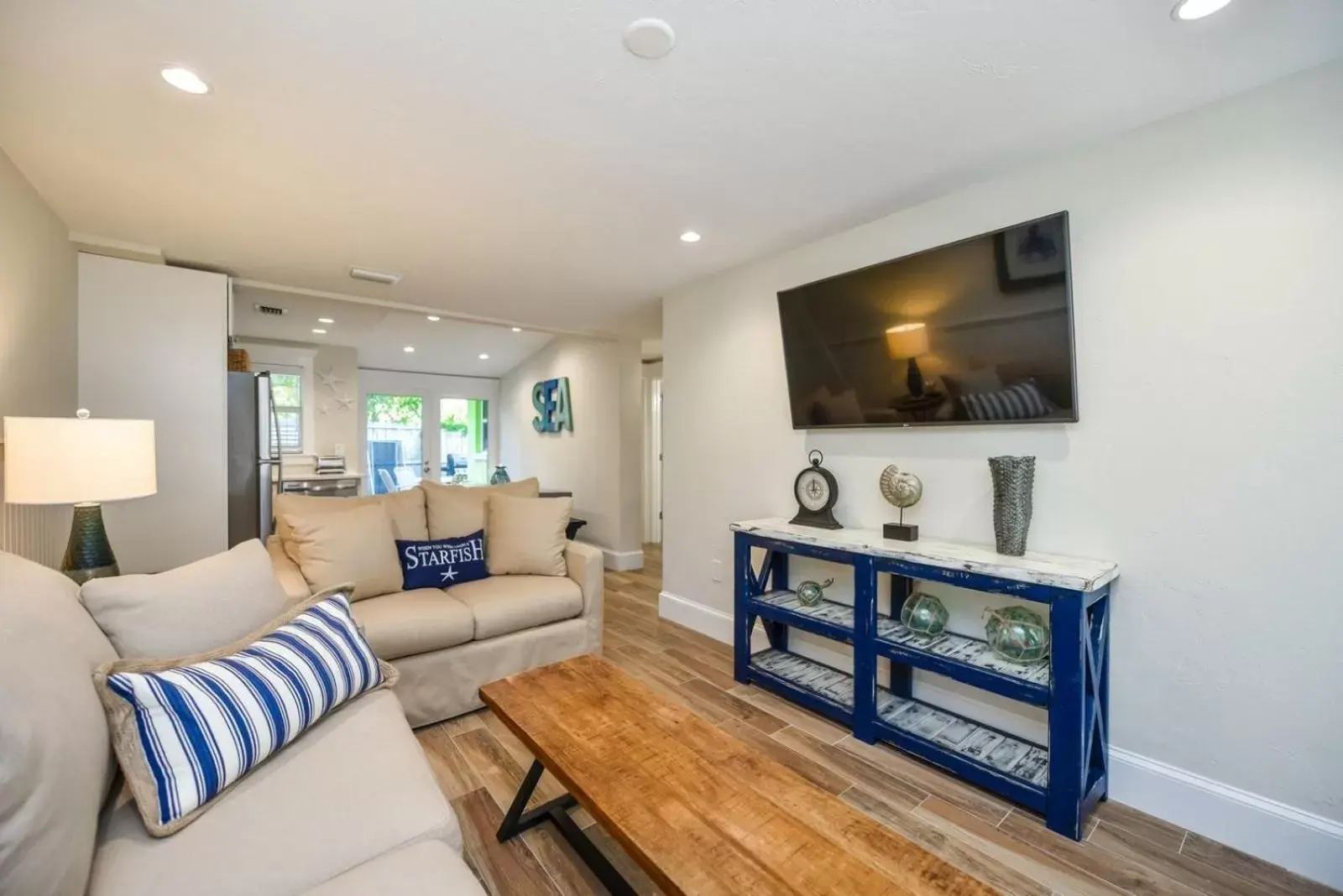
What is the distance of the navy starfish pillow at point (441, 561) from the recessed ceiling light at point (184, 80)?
6.46 feet

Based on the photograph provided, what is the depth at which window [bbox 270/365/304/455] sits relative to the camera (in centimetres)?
600

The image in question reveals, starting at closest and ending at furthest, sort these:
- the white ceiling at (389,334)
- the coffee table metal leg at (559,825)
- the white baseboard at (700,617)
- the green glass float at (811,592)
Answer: the coffee table metal leg at (559,825) < the green glass float at (811,592) < the white baseboard at (700,617) < the white ceiling at (389,334)

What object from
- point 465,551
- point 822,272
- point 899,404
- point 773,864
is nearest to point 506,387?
point 465,551

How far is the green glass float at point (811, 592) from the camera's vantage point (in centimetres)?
277

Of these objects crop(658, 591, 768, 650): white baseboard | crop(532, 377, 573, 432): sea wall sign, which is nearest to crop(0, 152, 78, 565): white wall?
crop(658, 591, 768, 650): white baseboard

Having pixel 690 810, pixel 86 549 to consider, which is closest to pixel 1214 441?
pixel 690 810

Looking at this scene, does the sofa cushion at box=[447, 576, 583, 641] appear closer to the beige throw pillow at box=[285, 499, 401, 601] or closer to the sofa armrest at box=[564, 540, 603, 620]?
the sofa armrest at box=[564, 540, 603, 620]

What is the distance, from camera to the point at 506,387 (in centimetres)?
786

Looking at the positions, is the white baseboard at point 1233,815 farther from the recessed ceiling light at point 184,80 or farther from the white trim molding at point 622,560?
the white trim molding at point 622,560

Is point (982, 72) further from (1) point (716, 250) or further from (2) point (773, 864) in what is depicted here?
(2) point (773, 864)

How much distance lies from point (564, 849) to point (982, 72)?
2631 millimetres

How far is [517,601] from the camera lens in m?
2.72

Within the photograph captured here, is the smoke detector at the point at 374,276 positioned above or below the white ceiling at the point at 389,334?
below

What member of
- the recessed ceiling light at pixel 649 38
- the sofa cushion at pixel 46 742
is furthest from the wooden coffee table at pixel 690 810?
the recessed ceiling light at pixel 649 38
